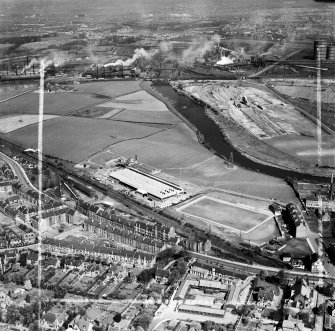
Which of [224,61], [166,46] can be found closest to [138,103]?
[224,61]

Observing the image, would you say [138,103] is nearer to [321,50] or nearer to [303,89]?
[303,89]

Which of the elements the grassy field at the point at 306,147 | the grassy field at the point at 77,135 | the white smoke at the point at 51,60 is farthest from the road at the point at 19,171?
the white smoke at the point at 51,60

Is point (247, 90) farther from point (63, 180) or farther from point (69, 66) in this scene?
point (63, 180)

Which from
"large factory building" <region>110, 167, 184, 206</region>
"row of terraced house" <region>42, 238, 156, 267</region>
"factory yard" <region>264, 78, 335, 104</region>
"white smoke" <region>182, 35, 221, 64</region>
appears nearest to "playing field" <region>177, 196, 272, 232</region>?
"large factory building" <region>110, 167, 184, 206</region>

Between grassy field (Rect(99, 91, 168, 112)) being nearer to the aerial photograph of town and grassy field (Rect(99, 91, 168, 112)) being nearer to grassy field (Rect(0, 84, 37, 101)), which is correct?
the aerial photograph of town

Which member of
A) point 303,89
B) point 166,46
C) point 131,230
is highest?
point 166,46

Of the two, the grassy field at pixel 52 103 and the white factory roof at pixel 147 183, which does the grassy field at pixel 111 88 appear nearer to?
the grassy field at pixel 52 103
